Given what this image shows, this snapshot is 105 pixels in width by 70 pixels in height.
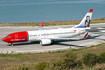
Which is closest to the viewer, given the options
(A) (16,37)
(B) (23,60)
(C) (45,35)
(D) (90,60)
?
(D) (90,60)

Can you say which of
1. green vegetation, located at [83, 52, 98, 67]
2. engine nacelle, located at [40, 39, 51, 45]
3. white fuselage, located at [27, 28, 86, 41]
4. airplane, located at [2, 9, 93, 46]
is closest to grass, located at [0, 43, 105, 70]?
green vegetation, located at [83, 52, 98, 67]

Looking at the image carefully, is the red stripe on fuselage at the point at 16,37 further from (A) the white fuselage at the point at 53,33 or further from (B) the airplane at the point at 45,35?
(A) the white fuselage at the point at 53,33

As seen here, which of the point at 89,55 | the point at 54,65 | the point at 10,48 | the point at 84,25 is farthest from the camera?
the point at 84,25

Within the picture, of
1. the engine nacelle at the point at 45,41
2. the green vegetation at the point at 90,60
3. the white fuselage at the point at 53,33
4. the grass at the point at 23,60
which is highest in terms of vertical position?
the white fuselage at the point at 53,33

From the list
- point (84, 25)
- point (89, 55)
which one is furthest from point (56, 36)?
point (89, 55)

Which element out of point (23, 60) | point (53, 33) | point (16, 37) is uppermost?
point (53, 33)

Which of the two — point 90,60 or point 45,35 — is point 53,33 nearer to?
point 45,35

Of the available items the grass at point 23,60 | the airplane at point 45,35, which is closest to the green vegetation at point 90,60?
the grass at point 23,60

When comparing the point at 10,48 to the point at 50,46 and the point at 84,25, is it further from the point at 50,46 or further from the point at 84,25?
the point at 84,25

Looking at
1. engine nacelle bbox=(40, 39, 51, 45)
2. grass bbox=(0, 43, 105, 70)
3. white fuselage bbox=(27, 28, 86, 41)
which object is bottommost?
grass bbox=(0, 43, 105, 70)

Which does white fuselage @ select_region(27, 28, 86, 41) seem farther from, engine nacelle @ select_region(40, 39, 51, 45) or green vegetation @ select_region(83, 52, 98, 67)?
green vegetation @ select_region(83, 52, 98, 67)

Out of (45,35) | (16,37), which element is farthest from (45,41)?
(16,37)

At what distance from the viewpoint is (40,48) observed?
4022cm

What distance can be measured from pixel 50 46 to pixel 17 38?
8.96m
